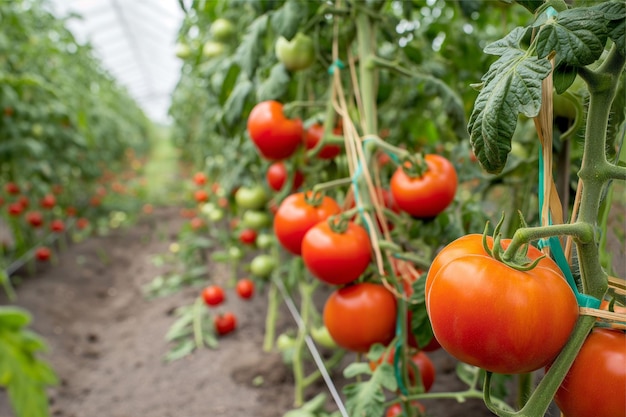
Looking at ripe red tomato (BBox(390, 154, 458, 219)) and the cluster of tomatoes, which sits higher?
ripe red tomato (BBox(390, 154, 458, 219))

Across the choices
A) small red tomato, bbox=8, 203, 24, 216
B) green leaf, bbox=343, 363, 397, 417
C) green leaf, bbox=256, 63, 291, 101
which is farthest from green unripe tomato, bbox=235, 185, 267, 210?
small red tomato, bbox=8, 203, 24, 216

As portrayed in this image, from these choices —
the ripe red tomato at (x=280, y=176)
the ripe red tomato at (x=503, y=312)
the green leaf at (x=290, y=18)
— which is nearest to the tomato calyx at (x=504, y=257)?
the ripe red tomato at (x=503, y=312)

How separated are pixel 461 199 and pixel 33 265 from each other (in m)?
3.35

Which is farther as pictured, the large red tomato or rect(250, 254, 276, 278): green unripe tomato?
rect(250, 254, 276, 278): green unripe tomato

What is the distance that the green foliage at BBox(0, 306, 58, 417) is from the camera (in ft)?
1.26

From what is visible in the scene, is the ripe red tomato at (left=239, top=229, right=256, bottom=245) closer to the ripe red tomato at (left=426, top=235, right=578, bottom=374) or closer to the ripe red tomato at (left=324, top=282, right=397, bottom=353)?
the ripe red tomato at (left=324, top=282, right=397, bottom=353)

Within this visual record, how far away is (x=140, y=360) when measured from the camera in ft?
7.40

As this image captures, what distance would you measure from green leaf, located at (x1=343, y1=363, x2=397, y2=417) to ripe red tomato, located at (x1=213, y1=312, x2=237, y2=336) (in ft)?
5.10

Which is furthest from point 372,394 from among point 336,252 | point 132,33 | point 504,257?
point 132,33

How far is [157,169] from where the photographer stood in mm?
10234

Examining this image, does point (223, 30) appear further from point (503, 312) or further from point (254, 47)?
point (503, 312)

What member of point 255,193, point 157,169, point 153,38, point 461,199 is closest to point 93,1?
point 153,38

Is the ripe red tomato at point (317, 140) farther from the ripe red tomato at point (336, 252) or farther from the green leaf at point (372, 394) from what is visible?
the green leaf at point (372, 394)

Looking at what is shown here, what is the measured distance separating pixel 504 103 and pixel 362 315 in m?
0.50
